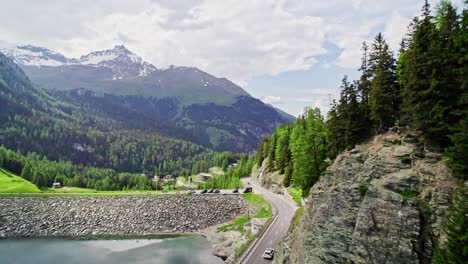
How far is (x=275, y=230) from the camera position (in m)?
50.9

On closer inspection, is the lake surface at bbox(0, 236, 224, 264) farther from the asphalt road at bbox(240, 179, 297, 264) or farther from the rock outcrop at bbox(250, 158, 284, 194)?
the rock outcrop at bbox(250, 158, 284, 194)

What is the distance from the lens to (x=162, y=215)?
3125 inches

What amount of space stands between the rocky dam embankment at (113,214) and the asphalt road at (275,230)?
52.9 ft

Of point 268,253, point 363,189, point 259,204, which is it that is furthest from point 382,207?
point 259,204

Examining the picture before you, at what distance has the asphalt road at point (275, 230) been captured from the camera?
4075 centimetres

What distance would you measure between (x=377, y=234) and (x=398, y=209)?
2.28 m

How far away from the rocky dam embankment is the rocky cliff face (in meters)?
51.7

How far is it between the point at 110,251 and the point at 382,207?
6011cm

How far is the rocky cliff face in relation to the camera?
18.8m

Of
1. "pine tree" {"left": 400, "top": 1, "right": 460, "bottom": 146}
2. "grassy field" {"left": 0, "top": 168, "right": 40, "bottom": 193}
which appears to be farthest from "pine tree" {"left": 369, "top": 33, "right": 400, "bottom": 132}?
"grassy field" {"left": 0, "top": 168, "right": 40, "bottom": 193}

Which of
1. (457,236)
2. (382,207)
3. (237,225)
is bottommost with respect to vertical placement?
(237,225)

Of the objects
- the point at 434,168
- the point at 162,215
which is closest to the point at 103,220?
the point at 162,215

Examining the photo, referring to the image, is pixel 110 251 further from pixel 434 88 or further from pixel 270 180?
pixel 434 88

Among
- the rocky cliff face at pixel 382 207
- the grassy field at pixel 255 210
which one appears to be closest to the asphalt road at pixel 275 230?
the grassy field at pixel 255 210
